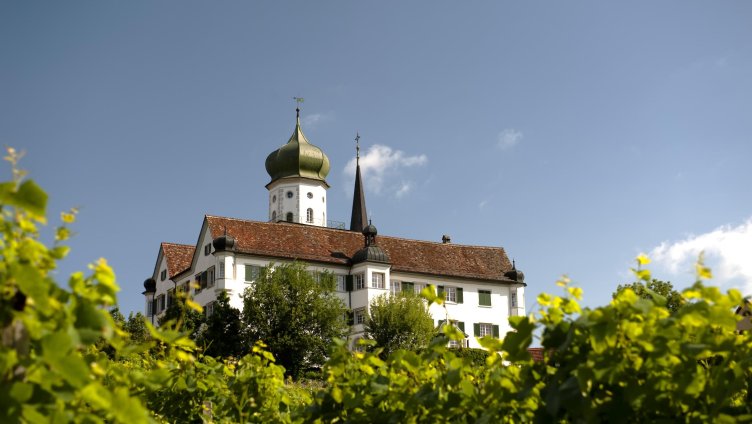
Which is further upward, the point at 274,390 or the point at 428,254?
the point at 428,254

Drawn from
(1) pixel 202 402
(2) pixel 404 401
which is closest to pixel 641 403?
(2) pixel 404 401

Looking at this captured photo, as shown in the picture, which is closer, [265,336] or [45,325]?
[45,325]

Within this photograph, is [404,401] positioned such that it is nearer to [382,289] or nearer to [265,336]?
[265,336]

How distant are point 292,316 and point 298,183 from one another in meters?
30.4

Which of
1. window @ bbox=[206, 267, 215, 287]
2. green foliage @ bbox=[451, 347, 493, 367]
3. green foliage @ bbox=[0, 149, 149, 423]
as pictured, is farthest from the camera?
window @ bbox=[206, 267, 215, 287]

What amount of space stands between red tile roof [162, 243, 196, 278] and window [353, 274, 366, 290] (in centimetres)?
1212

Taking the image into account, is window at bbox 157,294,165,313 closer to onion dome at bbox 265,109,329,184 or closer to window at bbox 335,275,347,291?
window at bbox 335,275,347,291

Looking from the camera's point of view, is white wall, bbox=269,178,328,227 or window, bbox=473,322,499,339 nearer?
window, bbox=473,322,499,339

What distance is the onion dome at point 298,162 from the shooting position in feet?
244

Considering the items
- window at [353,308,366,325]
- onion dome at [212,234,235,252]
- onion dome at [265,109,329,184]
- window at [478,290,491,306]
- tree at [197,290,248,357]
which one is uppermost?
onion dome at [265,109,329,184]

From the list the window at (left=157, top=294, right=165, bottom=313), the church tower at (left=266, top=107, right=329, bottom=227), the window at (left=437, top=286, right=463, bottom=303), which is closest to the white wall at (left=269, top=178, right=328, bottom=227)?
the church tower at (left=266, top=107, right=329, bottom=227)

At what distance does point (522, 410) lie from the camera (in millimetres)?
3488

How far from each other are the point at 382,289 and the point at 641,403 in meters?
50.0

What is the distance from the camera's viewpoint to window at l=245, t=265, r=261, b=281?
166ft
